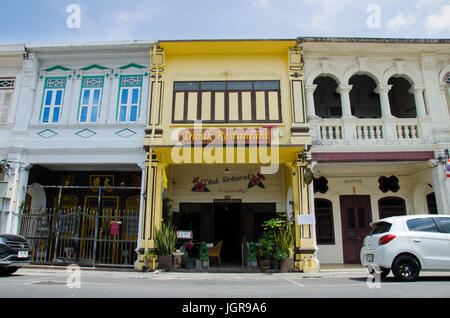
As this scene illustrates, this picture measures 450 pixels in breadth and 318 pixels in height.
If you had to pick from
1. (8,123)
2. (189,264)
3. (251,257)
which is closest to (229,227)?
(251,257)

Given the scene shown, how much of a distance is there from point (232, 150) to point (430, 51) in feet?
28.2

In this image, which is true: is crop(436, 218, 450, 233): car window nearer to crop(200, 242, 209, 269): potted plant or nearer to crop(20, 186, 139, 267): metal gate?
crop(200, 242, 209, 269): potted plant

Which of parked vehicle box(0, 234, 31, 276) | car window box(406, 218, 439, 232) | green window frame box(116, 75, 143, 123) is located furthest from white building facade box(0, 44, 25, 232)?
car window box(406, 218, 439, 232)

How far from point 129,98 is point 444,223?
35.8 ft

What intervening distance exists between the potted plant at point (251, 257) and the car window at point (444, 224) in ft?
18.1

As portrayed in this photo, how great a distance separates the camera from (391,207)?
1337 centimetres

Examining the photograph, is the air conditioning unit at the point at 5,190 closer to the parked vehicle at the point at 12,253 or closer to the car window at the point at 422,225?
the parked vehicle at the point at 12,253

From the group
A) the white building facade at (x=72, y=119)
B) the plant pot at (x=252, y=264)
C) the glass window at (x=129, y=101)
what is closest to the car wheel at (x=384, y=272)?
the plant pot at (x=252, y=264)

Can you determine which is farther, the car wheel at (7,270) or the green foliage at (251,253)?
the green foliage at (251,253)

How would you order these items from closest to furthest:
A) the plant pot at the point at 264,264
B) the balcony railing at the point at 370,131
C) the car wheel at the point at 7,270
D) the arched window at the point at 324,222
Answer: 1. the car wheel at the point at 7,270
2. the plant pot at the point at 264,264
3. the balcony railing at the point at 370,131
4. the arched window at the point at 324,222

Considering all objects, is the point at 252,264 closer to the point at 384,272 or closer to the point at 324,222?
the point at 324,222

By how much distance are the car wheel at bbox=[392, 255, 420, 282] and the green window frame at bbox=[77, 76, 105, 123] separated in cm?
1095

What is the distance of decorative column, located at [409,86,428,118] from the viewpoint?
38.4 ft

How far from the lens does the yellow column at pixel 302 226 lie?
10.5 metres
